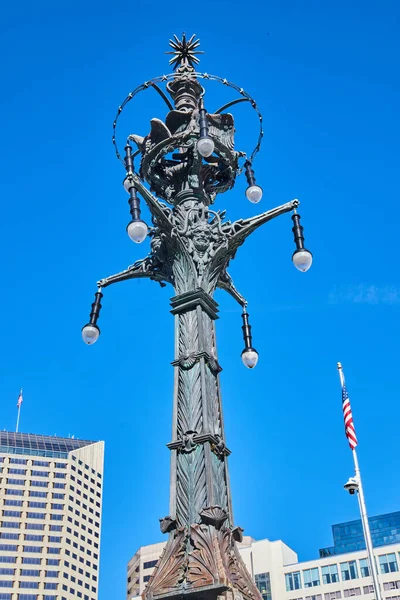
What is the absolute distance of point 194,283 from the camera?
40.7 ft

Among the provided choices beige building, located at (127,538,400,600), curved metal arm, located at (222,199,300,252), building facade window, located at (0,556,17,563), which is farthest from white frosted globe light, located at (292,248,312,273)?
building facade window, located at (0,556,17,563)

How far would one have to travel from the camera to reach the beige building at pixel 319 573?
7488cm

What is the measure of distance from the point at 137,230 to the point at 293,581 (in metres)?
77.3

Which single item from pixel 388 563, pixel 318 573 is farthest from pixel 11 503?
pixel 388 563

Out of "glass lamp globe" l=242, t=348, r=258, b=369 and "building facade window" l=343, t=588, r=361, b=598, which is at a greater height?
"building facade window" l=343, t=588, r=361, b=598

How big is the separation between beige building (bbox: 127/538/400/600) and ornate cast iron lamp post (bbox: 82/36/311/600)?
6716 centimetres

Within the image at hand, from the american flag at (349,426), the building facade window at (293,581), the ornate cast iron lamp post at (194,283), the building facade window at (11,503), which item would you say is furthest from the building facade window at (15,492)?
the ornate cast iron lamp post at (194,283)

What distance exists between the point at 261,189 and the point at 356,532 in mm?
136071

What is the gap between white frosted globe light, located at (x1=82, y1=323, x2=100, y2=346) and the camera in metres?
12.5

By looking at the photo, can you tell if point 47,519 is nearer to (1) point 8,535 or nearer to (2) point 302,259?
(1) point 8,535

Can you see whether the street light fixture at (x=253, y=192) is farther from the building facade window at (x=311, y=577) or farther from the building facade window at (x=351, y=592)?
the building facade window at (x=311, y=577)

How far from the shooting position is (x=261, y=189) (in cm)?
1377

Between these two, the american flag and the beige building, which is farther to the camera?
the beige building

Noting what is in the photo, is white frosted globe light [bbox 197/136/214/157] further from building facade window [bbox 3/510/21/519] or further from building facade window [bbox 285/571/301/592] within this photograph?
building facade window [bbox 3/510/21/519]
